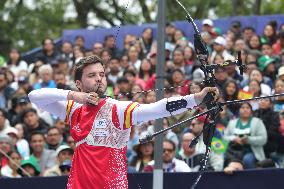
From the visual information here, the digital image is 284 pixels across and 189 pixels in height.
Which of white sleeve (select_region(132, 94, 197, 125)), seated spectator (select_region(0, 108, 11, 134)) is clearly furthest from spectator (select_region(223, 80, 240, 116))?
white sleeve (select_region(132, 94, 197, 125))

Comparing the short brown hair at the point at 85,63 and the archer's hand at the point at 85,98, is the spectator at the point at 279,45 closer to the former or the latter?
the short brown hair at the point at 85,63

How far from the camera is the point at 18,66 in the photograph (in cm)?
1797

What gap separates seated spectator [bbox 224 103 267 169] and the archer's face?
4.63 meters

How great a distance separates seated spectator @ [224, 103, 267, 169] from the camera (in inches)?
472

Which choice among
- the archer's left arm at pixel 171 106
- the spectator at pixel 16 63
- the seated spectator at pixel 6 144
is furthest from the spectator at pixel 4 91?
the archer's left arm at pixel 171 106

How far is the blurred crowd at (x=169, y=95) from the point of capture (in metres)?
12.0

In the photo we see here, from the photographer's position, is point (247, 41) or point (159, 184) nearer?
point (159, 184)

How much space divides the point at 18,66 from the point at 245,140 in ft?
23.0

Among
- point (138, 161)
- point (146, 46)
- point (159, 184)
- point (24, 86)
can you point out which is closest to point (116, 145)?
point (159, 184)

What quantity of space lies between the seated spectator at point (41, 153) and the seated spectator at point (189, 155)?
1794 millimetres

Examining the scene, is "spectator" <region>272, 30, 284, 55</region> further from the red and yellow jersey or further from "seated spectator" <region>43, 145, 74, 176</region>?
the red and yellow jersey

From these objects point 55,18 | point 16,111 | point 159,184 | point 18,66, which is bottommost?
point 159,184

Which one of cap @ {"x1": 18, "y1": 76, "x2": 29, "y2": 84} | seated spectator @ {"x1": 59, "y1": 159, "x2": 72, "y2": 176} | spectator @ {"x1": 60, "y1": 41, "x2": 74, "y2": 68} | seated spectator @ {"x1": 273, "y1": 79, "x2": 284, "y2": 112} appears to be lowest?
seated spectator @ {"x1": 59, "y1": 159, "x2": 72, "y2": 176}

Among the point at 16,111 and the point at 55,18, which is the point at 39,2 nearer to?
the point at 55,18
